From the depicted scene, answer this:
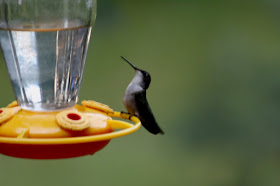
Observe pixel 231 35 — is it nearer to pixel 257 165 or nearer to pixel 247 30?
pixel 247 30

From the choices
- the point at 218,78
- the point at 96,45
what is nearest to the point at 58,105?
the point at 96,45

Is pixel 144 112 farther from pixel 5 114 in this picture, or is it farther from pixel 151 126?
pixel 5 114

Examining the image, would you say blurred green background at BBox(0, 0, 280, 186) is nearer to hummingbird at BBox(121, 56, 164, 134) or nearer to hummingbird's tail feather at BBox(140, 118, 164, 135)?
hummingbird's tail feather at BBox(140, 118, 164, 135)

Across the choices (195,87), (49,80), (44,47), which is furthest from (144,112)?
(195,87)

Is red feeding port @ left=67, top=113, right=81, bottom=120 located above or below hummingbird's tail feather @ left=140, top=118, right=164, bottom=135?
above

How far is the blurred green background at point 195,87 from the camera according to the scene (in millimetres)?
6094

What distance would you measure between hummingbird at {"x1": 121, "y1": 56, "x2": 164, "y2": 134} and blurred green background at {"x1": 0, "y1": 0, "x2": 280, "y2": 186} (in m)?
2.08

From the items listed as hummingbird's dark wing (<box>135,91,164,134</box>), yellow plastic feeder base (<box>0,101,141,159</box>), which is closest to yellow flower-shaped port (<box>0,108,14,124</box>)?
yellow plastic feeder base (<box>0,101,141,159</box>)

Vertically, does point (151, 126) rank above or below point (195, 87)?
above

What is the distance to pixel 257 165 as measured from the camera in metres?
6.36

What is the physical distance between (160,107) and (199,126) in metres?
0.48

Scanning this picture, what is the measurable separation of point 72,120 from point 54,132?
0.09 m

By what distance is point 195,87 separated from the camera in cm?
650

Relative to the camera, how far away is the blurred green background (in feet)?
20.0
